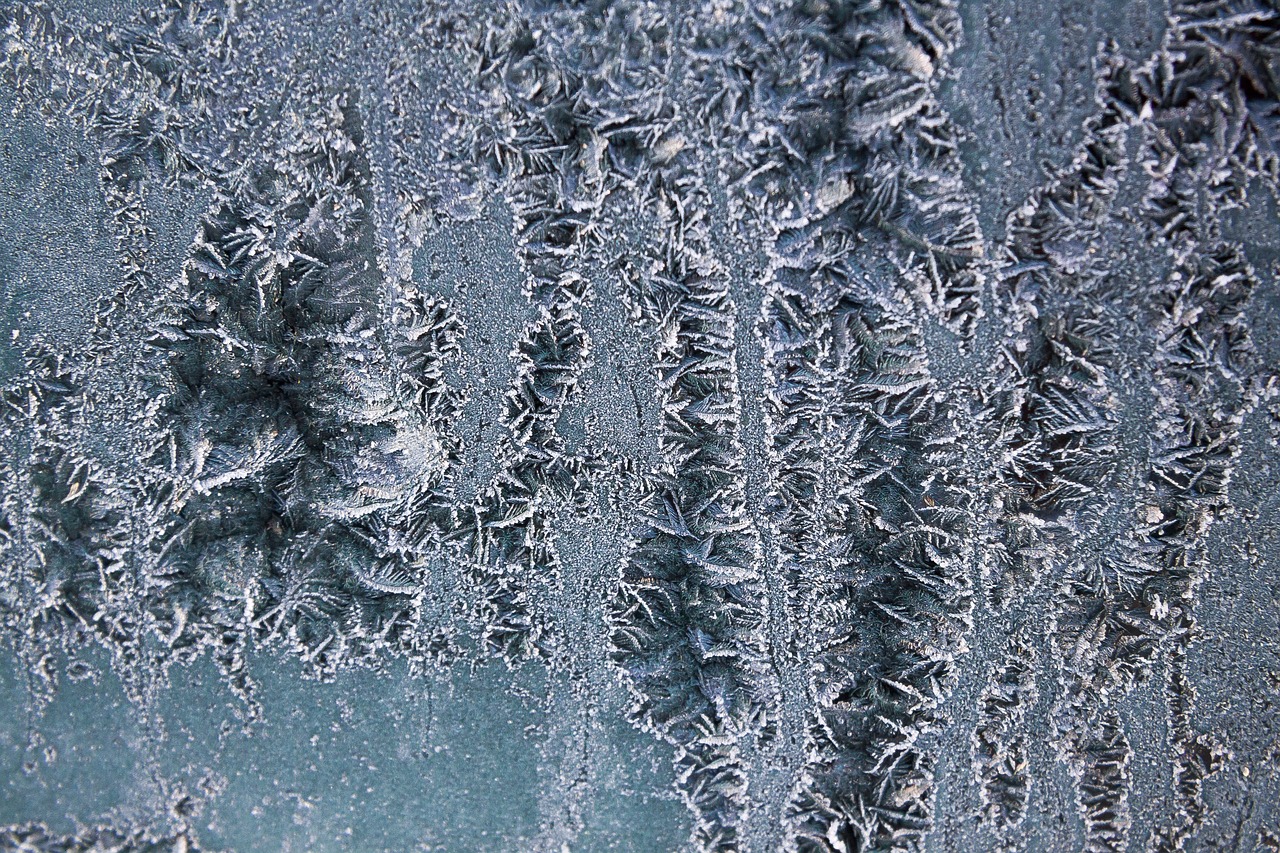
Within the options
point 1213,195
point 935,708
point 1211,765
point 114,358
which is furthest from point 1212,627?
point 114,358

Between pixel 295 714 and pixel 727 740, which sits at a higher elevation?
pixel 295 714

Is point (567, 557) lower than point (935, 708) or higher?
higher

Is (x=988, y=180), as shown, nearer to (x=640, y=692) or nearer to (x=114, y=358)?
(x=640, y=692)

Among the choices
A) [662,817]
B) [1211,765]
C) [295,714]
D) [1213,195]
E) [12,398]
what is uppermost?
[12,398]

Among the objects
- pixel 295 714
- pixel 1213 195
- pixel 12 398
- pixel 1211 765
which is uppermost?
pixel 12 398

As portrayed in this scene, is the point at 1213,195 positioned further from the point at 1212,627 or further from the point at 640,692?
the point at 640,692

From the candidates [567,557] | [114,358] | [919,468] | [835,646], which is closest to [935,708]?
[835,646]
